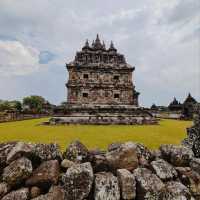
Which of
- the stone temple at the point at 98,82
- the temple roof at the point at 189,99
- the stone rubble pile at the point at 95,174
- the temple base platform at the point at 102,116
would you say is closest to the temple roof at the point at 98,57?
the stone temple at the point at 98,82

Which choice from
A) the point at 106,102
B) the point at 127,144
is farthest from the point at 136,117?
the point at 127,144

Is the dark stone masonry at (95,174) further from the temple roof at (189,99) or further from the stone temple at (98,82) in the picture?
the temple roof at (189,99)

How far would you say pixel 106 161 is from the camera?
438 cm

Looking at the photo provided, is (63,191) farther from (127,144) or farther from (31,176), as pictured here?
(127,144)

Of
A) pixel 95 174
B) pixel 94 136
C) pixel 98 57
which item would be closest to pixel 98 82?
pixel 98 57

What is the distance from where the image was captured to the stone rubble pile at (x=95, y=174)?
12.3ft

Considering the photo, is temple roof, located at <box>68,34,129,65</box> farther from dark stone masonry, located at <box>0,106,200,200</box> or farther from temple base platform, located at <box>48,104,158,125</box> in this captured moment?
dark stone masonry, located at <box>0,106,200,200</box>

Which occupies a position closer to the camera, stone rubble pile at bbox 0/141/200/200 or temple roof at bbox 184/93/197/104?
stone rubble pile at bbox 0/141/200/200

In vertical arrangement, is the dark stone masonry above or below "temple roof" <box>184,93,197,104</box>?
below

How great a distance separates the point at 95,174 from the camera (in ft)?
13.4

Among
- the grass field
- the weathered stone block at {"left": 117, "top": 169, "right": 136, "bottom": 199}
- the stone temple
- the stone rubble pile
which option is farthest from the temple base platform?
the weathered stone block at {"left": 117, "top": 169, "right": 136, "bottom": 199}

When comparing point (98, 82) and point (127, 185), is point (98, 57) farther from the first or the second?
point (127, 185)

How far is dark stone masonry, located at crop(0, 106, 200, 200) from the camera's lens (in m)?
3.76

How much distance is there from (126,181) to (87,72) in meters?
27.5
